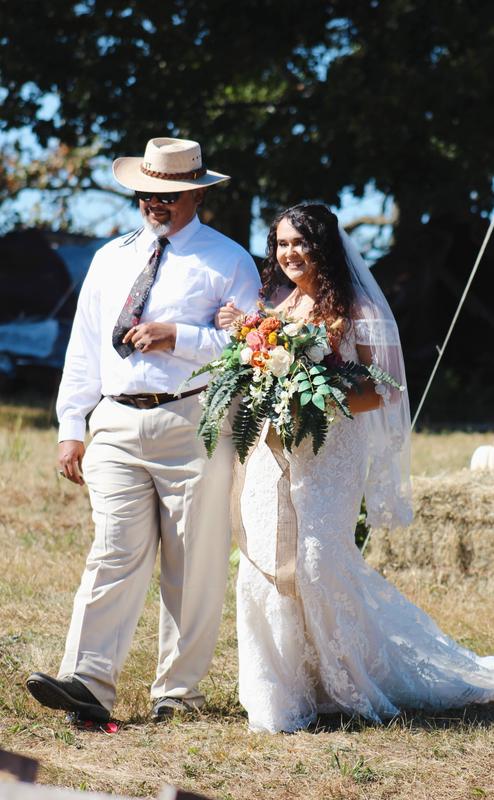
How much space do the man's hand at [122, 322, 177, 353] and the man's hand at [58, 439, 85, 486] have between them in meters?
0.58

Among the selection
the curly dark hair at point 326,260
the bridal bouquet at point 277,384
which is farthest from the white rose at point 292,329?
the curly dark hair at point 326,260

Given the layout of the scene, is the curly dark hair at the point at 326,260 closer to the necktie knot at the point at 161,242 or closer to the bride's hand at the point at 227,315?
the bride's hand at the point at 227,315

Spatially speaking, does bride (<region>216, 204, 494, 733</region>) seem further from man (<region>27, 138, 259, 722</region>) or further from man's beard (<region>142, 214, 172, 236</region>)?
man's beard (<region>142, 214, 172, 236</region>)

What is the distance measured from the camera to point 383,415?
4703 millimetres

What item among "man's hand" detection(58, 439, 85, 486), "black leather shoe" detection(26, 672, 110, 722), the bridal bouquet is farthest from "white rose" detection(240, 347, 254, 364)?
"black leather shoe" detection(26, 672, 110, 722)

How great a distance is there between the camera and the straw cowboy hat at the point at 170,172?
4.55 metres

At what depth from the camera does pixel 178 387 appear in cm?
440

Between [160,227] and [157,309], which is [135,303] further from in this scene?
[160,227]

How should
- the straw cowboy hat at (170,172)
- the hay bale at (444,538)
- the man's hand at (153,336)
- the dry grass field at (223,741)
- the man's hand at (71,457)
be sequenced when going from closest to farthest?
1. the dry grass field at (223,741)
2. the man's hand at (153,336)
3. the straw cowboy hat at (170,172)
4. the man's hand at (71,457)
5. the hay bale at (444,538)

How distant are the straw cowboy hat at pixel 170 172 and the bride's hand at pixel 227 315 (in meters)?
0.52

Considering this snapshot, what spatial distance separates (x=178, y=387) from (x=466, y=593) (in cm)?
289

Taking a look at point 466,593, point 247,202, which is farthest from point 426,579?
point 247,202

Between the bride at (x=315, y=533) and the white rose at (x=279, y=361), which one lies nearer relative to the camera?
the white rose at (x=279, y=361)

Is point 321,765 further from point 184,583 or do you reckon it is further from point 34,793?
point 34,793
